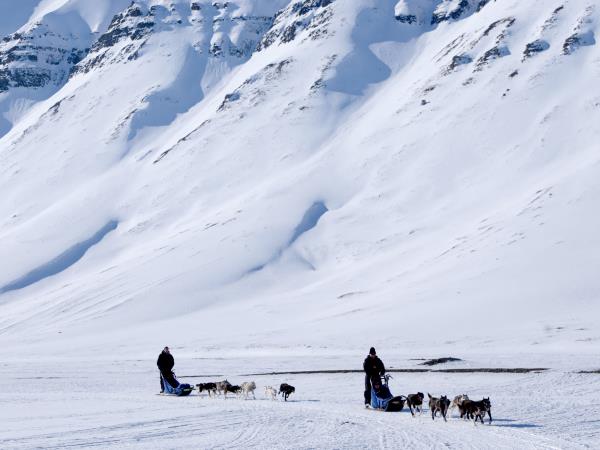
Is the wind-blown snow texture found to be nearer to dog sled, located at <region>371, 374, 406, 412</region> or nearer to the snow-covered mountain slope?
the snow-covered mountain slope

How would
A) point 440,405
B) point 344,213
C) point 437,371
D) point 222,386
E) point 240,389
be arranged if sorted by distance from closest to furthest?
Result: point 440,405 < point 240,389 < point 222,386 < point 437,371 < point 344,213

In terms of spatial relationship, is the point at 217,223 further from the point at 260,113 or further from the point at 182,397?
the point at 182,397

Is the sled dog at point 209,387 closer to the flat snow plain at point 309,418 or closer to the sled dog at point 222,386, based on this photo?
the sled dog at point 222,386

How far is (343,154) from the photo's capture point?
156 m

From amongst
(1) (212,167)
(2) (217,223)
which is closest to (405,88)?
(1) (212,167)

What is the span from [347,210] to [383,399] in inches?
4477

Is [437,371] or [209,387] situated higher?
[209,387]

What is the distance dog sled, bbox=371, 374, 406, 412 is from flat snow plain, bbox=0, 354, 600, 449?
12.9 inches

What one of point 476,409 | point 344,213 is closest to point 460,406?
point 476,409

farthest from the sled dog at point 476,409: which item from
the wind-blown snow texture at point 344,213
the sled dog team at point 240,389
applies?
the wind-blown snow texture at point 344,213

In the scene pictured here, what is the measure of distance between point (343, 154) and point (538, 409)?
134 meters

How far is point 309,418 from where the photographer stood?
22.4 meters

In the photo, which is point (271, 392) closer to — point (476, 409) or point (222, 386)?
point (222, 386)

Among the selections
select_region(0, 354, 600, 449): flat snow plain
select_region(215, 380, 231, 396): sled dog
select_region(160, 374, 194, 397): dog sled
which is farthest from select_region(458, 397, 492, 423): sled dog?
select_region(160, 374, 194, 397): dog sled
